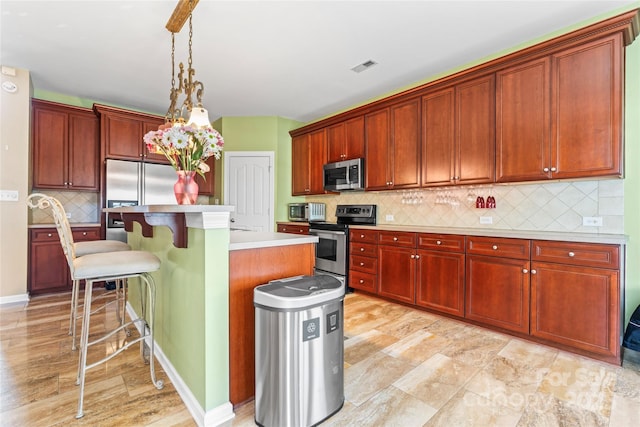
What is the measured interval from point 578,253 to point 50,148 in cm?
591

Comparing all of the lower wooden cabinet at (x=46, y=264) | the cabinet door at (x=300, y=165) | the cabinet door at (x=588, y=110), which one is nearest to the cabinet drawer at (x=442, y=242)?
the cabinet door at (x=588, y=110)

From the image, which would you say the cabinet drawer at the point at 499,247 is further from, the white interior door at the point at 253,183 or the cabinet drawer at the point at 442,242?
the white interior door at the point at 253,183

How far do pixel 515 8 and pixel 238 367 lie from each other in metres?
3.28

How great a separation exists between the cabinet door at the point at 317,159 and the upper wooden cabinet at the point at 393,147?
879 mm

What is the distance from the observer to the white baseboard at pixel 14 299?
135 inches

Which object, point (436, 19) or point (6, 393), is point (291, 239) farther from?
point (436, 19)

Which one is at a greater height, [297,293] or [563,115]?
[563,115]

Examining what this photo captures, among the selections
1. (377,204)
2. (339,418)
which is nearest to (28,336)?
(339,418)

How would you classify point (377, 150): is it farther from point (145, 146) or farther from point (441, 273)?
point (145, 146)

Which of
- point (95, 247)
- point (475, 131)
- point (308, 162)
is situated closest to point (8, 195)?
point (95, 247)

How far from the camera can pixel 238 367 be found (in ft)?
5.46

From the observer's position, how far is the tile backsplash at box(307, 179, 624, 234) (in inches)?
98.6

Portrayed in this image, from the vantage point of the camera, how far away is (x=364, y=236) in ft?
12.4

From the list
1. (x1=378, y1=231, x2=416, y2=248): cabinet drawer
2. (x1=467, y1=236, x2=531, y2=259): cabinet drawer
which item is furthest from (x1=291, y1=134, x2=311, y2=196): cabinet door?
(x1=467, y1=236, x2=531, y2=259): cabinet drawer
